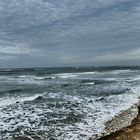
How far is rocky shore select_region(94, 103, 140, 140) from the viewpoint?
8289mm

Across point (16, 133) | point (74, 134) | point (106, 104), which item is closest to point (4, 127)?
point (16, 133)

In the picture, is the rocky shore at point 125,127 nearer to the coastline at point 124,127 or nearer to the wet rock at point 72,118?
the coastline at point 124,127

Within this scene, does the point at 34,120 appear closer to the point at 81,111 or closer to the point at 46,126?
the point at 46,126

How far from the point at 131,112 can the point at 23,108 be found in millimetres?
6530

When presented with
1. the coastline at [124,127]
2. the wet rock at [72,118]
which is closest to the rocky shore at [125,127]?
the coastline at [124,127]

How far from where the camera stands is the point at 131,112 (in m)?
14.9

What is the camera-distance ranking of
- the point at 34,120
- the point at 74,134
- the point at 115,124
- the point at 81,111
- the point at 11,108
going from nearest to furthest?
the point at 74,134 < the point at 115,124 < the point at 34,120 < the point at 81,111 < the point at 11,108

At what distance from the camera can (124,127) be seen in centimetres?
1027

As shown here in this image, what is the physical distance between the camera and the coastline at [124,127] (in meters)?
8.30

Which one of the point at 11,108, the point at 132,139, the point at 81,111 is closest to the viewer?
the point at 132,139

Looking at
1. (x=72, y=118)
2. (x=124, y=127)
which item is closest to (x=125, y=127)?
(x=124, y=127)

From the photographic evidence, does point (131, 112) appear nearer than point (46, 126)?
No

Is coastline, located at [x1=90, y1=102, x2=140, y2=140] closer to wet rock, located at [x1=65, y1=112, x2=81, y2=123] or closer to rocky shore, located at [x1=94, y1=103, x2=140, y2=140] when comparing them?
rocky shore, located at [x1=94, y1=103, x2=140, y2=140]

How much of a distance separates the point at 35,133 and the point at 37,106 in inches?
250
